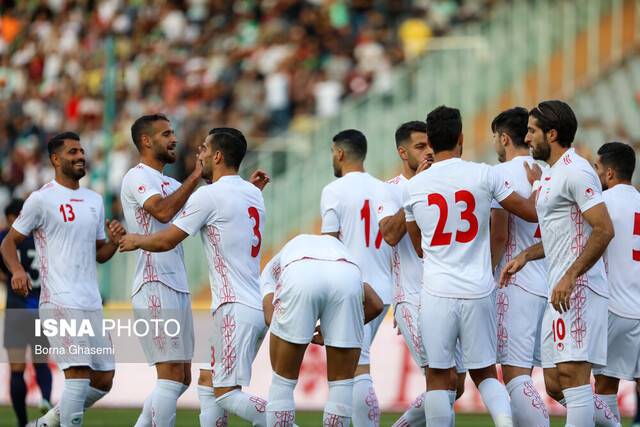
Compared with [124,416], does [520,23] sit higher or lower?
higher

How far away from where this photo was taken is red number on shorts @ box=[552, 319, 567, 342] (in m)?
9.93

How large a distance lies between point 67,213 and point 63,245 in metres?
0.28

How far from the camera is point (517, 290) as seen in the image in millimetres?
10867

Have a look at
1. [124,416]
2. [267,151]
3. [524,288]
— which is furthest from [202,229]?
[267,151]

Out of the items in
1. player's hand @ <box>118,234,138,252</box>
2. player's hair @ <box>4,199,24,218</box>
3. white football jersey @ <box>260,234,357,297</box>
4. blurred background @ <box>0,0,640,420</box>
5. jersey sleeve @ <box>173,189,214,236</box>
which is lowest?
white football jersey @ <box>260,234,357,297</box>

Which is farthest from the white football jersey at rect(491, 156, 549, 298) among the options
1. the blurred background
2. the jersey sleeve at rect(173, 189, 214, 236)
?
the blurred background

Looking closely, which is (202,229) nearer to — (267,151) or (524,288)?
(524,288)

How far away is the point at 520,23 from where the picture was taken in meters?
22.3

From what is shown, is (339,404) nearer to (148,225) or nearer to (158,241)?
(158,241)

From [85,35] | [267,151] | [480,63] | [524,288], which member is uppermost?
[85,35]

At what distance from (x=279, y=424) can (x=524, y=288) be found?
88.4 inches

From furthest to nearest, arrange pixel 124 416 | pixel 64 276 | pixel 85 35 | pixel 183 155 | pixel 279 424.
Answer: pixel 85 35 → pixel 183 155 → pixel 124 416 → pixel 64 276 → pixel 279 424

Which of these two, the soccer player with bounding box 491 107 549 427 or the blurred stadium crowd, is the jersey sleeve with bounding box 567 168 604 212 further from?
the blurred stadium crowd

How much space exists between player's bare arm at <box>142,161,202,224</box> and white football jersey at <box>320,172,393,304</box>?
1235mm
